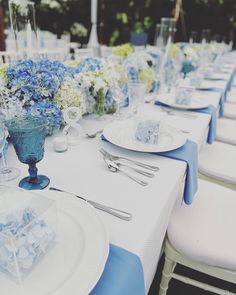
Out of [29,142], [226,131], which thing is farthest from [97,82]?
[226,131]

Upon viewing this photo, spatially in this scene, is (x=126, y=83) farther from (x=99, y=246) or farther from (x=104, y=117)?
(x=99, y=246)

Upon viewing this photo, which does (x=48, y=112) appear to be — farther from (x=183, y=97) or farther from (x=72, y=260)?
(x=183, y=97)

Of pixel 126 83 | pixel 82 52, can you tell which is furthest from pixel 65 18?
pixel 126 83

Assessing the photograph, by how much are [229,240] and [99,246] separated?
0.57m

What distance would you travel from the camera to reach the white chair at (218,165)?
4.25ft

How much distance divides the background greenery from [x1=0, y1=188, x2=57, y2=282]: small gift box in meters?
5.57

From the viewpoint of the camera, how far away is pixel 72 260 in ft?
1.45

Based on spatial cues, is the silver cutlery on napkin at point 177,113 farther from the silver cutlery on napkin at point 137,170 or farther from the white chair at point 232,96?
the white chair at point 232,96

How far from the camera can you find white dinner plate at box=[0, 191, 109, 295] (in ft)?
1.31

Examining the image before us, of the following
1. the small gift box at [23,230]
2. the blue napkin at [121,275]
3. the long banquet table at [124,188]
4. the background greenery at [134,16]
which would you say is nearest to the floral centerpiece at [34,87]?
the long banquet table at [124,188]

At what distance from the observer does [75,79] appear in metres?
1.01

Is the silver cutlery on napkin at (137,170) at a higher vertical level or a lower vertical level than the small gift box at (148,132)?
lower

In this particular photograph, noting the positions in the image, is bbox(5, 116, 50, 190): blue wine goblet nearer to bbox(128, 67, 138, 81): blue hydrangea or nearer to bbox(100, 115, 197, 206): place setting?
bbox(100, 115, 197, 206): place setting

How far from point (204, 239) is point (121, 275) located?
497mm
